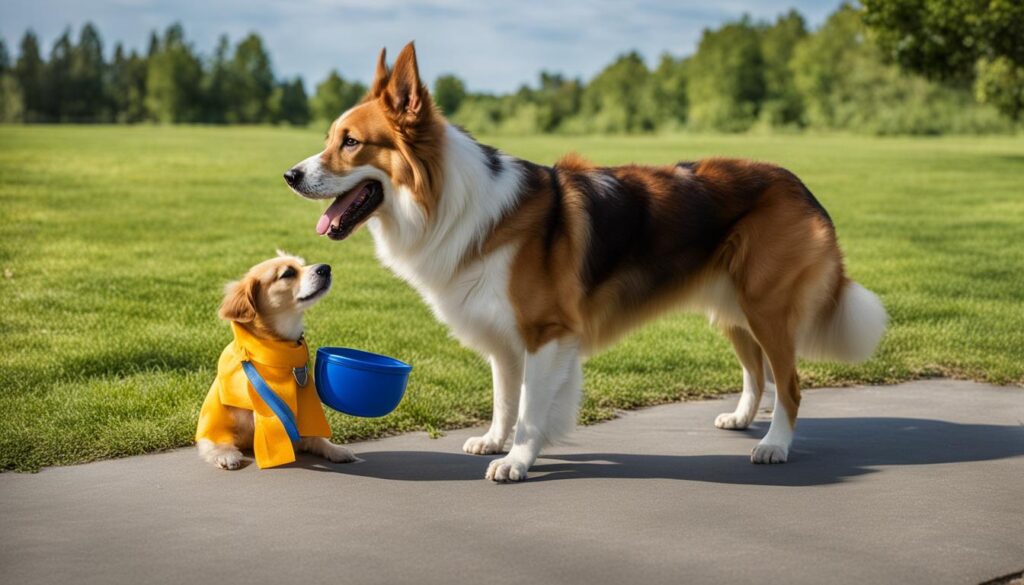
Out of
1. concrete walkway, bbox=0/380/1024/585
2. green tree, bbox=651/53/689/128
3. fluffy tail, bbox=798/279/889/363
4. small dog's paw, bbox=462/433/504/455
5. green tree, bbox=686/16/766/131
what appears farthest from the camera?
green tree, bbox=651/53/689/128

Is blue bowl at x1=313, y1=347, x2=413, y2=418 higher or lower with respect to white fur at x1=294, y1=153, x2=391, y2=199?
lower

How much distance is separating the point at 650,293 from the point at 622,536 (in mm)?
1816

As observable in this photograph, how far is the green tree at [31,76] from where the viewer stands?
97.3 metres

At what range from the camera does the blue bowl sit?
18.1ft

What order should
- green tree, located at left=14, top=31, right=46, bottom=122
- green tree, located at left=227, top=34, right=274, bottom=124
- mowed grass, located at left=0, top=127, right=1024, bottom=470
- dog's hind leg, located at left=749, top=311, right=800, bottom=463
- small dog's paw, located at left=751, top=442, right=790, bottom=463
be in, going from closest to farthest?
1. small dog's paw, located at left=751, top=442, right=790, bottom=463
2. dog's hind leg, located at left=749, top=311, right=800, bottom=463
3. mowed grass, located at left=0, top=127, right=1024, bottom=470
4. green tree, located at left=14, top=31, right=46, bottom=122
5. green tree, located at left=227, top=34, right=274, bottom=124

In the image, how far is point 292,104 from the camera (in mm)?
103500

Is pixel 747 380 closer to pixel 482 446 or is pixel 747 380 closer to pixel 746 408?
pixel 746 408

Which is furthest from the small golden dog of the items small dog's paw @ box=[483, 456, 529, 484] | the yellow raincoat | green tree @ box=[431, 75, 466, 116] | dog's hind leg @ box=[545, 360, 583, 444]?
green tree @ box=[431, 75, 466, 116]

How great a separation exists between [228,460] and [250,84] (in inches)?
3996

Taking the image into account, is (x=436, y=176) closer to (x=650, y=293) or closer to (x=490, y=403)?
(x=650, y=293)

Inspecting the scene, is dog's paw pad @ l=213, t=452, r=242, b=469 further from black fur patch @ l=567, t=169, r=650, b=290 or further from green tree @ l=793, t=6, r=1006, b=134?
green tree @ l=793, t=6, r=1006, b=134

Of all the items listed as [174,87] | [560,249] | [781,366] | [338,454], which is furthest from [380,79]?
[174,87]

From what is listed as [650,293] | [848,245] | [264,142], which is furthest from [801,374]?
[264,142]

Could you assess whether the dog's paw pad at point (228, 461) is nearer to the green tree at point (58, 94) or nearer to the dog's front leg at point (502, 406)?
the dog's front leg at point (502, 406)
